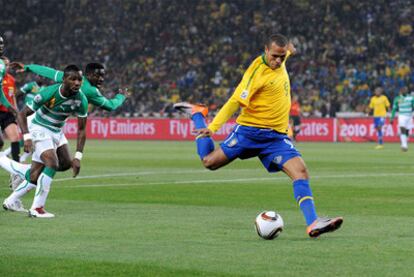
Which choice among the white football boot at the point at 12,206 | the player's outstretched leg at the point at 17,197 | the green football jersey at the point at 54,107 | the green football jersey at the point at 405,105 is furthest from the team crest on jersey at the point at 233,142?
the green football jersey at the point at 405,105

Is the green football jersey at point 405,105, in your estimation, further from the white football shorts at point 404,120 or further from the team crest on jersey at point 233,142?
the team crest on jersey at point 233,142

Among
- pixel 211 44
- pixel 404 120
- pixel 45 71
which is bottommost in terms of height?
pixel 211 44

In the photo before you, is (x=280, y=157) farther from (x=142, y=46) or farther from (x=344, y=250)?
(x=142, y=46)

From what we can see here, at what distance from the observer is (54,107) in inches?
534

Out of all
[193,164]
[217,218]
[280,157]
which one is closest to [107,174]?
[193,164]

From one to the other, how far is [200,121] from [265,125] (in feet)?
2.89

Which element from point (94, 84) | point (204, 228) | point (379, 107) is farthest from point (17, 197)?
point (379, 107)

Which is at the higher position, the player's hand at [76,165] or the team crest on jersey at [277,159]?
the team crest on jersey at [277,159]

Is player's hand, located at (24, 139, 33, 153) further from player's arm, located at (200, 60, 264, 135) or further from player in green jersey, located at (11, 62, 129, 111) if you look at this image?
player's arm, located at (200, 60, 264, 135)

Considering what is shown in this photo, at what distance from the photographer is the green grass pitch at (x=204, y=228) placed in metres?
8.65

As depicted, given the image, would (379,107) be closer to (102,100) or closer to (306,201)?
(102,100)

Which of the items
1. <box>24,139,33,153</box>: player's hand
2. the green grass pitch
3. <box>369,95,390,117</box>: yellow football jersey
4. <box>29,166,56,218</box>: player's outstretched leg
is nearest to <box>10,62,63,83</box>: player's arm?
<box>24,139,33,153</box>: player's hand

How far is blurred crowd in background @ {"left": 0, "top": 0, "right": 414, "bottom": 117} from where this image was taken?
48.2 meters

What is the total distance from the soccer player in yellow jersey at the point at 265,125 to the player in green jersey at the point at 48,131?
7.70ft
